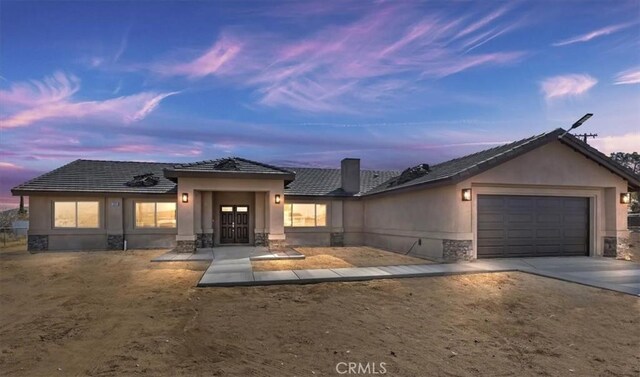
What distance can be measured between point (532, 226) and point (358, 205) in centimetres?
910

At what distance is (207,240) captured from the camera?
54.2ft

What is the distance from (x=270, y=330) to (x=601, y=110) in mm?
15024

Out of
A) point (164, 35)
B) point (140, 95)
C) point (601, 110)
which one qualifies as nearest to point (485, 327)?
point (164, 35)

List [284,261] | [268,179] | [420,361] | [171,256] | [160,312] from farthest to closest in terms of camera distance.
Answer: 1. [268,179]
2. [171,256]
3. [284,261]
4. [160,312]
5. [420,361]

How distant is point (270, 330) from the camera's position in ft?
17.5

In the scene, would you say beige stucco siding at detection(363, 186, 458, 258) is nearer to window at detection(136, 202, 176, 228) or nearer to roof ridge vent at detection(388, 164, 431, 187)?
roof ridge vent at detection(388, 164, 431, 187)

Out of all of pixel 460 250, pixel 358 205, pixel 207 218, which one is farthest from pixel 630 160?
pixel 207 218

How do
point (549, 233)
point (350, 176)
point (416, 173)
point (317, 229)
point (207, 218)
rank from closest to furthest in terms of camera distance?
point (549, 233), point (416, 173), point (207, 218), point (317, 229), point (350, 176)

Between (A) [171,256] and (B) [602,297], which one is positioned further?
(A) [171,256]

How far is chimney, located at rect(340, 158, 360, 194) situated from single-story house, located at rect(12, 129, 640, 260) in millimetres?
62

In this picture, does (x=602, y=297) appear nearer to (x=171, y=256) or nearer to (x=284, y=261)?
(x=284, y=261)

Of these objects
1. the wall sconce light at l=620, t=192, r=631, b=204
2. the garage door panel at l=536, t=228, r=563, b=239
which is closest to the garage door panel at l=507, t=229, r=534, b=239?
the garage door panel at l=536, t=228, r=563, b=239

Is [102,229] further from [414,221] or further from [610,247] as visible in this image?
[610,247]

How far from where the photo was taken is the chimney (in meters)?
20.2
